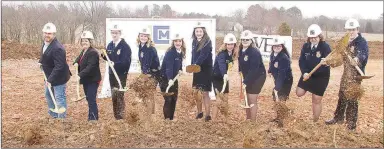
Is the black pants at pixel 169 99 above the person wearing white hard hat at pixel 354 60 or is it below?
below

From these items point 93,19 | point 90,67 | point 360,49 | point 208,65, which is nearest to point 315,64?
point 360,49

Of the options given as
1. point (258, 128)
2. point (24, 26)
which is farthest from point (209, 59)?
point (24, 26)

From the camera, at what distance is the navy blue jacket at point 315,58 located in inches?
250

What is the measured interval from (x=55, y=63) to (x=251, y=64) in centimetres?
274

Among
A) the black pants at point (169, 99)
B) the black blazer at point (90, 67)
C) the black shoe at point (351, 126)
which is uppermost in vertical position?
the black blazer at point (90, 67)

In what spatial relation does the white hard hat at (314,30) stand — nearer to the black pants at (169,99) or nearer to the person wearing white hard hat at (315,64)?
the person wearing white hard hat at (315,64)

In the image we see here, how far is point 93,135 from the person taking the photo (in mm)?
5383

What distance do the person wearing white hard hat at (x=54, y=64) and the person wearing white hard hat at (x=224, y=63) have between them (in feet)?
7.14

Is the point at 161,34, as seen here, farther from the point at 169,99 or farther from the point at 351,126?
the point at 351,126

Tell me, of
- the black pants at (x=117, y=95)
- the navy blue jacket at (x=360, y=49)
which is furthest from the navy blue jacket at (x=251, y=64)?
the black pants at (x=117, y=95)

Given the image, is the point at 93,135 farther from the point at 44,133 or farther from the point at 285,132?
the point at 285,132

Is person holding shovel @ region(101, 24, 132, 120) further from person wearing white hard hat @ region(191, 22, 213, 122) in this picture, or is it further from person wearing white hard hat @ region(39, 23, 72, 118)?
person wearing white hard hat @ region(191, 22, 213, 122)

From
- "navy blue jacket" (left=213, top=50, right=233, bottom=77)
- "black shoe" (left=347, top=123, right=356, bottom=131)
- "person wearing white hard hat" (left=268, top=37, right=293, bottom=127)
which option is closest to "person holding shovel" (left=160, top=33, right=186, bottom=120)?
"navy blue jacket" (left=213, top=50, right=233, bottom=77)

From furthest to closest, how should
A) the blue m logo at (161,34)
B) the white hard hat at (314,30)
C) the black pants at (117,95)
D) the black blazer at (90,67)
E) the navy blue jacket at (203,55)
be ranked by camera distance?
the blue m logo at (161,34), the black pants at (117,95), the navy blue jacket at (203,55), the black blazer at (90,67), the white hard hat at (314,30)
